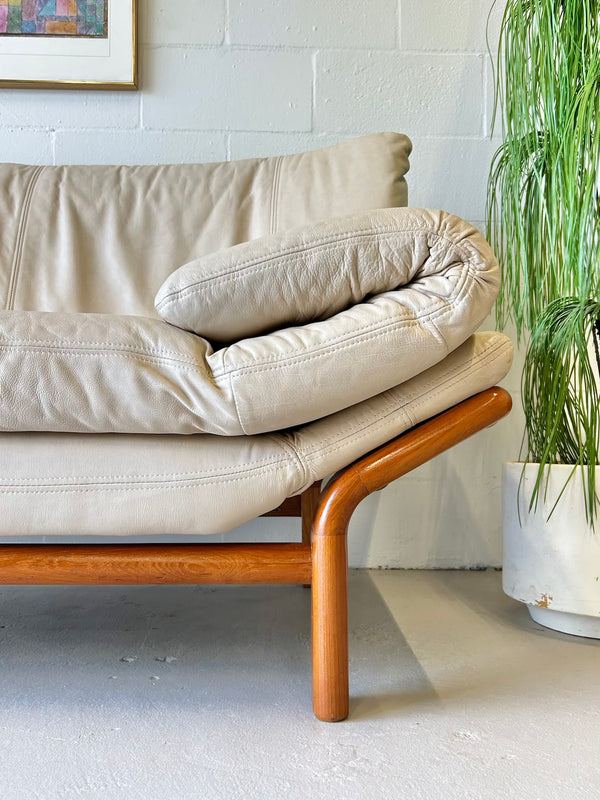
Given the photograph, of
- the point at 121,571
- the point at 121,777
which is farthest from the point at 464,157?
the point at 121,777

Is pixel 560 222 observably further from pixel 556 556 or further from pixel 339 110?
pixel 339 110

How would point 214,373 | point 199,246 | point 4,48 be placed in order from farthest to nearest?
1. point 4,48
2. point 199,246
3. point 214,373

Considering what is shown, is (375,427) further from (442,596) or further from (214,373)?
(442,596)

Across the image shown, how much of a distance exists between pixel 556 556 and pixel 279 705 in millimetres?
542

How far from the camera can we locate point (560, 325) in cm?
119

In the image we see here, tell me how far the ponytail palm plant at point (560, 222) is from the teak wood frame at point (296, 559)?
0.36 meters

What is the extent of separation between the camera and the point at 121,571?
2.89ft

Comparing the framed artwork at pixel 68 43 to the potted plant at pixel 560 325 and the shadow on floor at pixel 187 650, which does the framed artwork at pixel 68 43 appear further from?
the shadow on floor at pixel 187 650

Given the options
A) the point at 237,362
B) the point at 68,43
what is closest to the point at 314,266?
the point at 237,362

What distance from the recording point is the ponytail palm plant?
1156mm

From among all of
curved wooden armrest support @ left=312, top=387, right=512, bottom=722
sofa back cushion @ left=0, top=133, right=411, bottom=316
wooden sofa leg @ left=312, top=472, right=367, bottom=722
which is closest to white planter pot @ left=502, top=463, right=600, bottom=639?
curved wooden armrest support @ left=312, top=387, right=512, bottom=722

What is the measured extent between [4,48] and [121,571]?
141cm

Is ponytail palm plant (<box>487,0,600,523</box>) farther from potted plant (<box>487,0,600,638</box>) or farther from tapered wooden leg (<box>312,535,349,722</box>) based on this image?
tapered wooden leg (<box>312,535,349,722</box>)

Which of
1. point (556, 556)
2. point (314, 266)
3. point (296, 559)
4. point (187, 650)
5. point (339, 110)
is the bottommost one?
point (187, 650)
